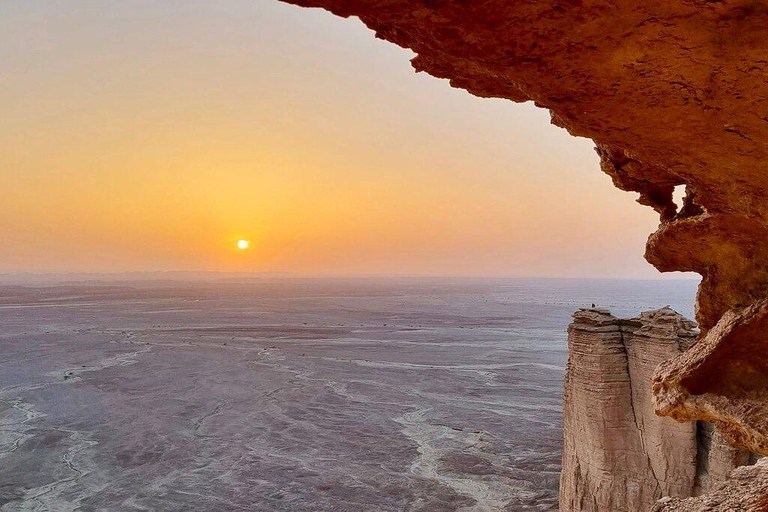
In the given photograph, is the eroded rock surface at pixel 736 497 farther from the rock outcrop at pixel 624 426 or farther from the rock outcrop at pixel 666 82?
the rock outcrop at pixel 624 426

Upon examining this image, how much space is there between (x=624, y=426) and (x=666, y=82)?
276 inches

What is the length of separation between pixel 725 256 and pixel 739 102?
231cm

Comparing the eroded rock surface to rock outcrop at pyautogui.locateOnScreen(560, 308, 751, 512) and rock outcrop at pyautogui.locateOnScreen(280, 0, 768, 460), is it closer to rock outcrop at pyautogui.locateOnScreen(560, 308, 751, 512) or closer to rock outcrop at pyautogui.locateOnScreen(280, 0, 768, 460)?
rock outcrop at pyautogui.locateOnScreen(280, 0, 768, 460)

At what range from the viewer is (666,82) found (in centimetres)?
271

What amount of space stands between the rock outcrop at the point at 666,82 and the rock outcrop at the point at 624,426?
13.3ft

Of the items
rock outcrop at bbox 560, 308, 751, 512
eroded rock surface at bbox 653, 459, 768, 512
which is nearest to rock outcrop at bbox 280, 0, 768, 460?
eroded rock surface at bbox 653, 459, 768, 512

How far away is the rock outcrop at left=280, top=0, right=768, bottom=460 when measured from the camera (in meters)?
2.39

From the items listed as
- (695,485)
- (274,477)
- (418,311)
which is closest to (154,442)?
(274,477)

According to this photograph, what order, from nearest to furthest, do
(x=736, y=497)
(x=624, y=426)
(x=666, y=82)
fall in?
(x=666, y=82) < (x=736, y=497) < (x=624, y=426)

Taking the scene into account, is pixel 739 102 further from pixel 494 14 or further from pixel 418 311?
pixel 418 311

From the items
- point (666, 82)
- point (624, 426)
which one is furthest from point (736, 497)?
point (624, 426)

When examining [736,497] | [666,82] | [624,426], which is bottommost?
[624,426]

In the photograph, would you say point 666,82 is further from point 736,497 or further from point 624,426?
point 624,426

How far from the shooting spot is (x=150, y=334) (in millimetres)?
39781
